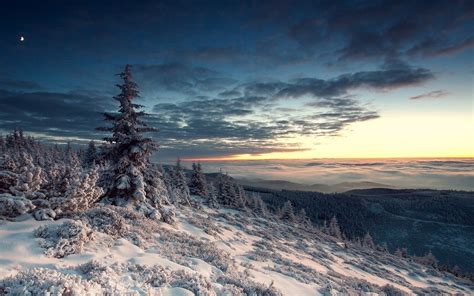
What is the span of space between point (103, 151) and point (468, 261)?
493 ft

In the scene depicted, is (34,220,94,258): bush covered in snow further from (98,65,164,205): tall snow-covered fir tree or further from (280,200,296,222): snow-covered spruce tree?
(280,200,296,222): snow-covered spruce tree

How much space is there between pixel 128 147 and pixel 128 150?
222 mm

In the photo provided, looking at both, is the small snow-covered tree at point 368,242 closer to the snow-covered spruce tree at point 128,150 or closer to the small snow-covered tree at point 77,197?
the snow-covered spruce tree at point 128,150

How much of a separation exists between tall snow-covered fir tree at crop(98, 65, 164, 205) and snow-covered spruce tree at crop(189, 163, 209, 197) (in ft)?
120

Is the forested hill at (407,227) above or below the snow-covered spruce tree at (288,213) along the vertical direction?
below

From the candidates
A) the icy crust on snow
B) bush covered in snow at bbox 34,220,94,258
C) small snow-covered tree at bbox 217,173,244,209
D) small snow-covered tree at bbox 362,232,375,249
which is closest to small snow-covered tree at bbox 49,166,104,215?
the icy crust on snow

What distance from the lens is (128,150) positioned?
1794cm

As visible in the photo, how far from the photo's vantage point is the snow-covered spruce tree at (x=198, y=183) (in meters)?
55.4

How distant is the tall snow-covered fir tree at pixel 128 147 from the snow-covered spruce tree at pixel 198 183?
36.6m

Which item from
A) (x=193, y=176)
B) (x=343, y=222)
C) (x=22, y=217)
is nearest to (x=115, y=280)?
Result: (x=22, y=217)

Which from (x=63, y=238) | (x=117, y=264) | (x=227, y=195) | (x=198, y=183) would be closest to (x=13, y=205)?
(x=63, y=238)

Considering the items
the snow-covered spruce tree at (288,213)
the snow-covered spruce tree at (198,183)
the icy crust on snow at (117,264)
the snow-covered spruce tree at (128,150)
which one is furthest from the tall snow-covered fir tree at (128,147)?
the snow-covered spruce tree at (288,213)

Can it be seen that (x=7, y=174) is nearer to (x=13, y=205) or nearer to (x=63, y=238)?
(x=13, y=205)

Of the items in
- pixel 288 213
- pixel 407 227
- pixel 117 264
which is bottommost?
pixel 407 227
